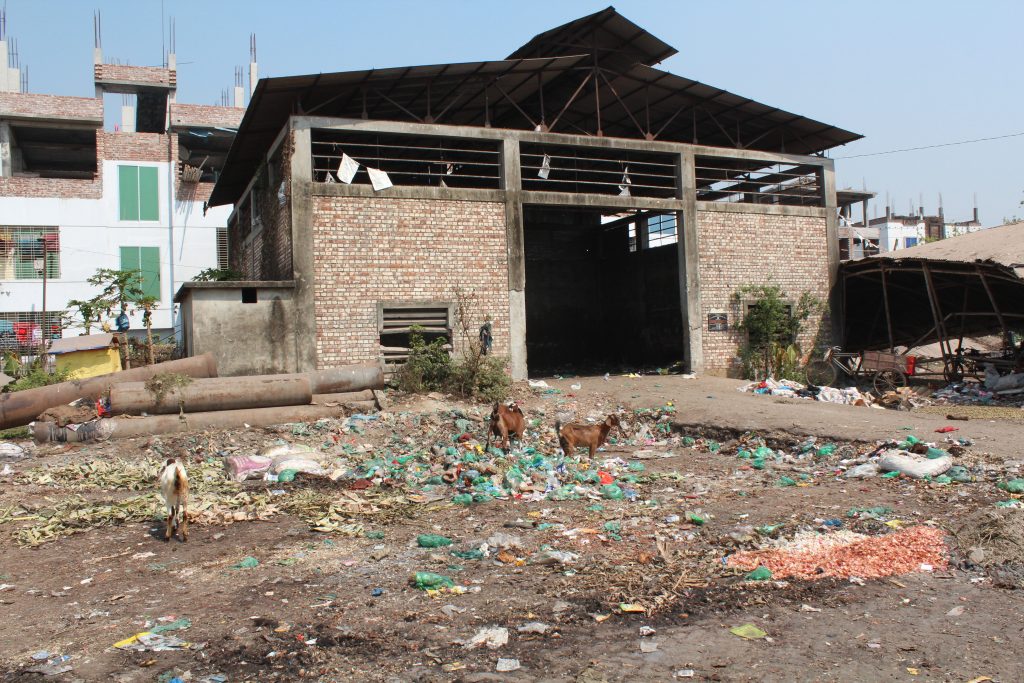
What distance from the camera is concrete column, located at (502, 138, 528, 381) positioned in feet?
47.1

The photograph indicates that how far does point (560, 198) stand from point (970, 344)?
41.7 feet

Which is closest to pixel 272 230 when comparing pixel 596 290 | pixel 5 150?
pixel 596 290

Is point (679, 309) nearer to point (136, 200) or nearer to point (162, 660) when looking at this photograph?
point (162, 660)

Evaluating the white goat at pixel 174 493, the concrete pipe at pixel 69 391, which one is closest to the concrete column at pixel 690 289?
the concrete pipe at pixel 69 391

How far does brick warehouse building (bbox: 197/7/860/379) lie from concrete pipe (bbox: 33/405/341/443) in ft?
6.14

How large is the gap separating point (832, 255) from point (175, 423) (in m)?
14.5

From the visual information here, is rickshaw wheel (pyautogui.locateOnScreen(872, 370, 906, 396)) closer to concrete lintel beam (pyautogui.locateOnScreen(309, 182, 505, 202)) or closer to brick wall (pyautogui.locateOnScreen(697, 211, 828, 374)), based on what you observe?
brick wall (pyautogui.locateOnScreen(697, 211, 828, 374))

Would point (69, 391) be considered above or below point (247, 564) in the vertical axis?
above

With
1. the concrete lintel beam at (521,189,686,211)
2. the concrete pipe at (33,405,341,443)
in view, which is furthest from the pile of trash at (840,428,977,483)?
the concrete lintel beam at (521,189,686,211)

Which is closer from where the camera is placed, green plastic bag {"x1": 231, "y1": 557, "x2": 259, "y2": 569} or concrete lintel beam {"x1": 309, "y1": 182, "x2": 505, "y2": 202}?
green plastic bag {"x1": 231, "y1": 557, "x2": 259, "y2": 569}

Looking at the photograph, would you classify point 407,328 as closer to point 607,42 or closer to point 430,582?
point 607,42

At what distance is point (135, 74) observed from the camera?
33.0 m

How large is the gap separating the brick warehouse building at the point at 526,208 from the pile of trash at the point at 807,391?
4.66 ft

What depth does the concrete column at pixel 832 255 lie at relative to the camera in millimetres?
17500
